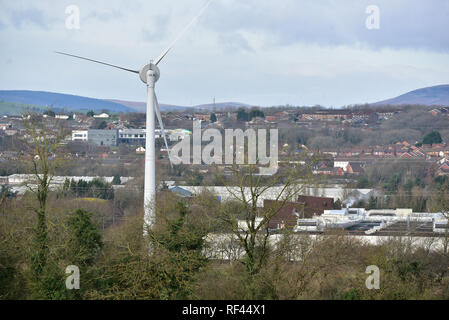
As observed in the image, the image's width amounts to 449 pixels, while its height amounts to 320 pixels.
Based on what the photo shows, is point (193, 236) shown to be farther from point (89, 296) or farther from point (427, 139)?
point (427, 139)

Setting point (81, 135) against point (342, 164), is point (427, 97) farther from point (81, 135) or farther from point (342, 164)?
point (81, 135)

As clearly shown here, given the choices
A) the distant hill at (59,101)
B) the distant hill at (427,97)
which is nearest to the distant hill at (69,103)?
the distant hill at (59,101)

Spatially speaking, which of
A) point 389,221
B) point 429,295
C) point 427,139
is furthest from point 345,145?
point 429,295

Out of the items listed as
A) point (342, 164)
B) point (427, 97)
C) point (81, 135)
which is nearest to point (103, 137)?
point (81, 135)

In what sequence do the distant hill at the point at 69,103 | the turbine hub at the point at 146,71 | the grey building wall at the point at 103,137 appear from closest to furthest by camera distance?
the turbine hub at the point at 146,71, the grey building wall at the point at 103,137, the distant hill at the point at 69,103

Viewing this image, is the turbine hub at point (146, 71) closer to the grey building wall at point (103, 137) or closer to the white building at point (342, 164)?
the white building at point (342, 164)

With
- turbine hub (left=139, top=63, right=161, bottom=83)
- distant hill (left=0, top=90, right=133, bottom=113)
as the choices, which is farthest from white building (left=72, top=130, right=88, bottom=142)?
turbine hub (left=139, top=63, right=161, bottom=83)
